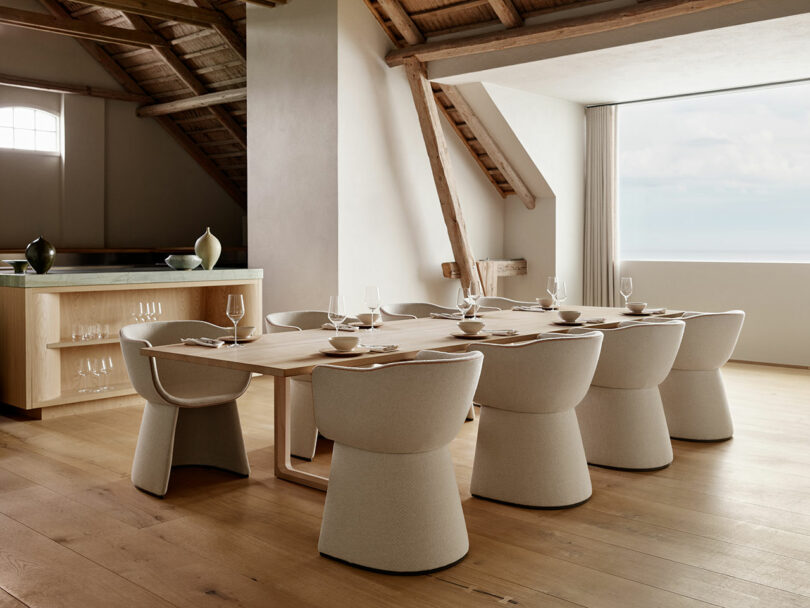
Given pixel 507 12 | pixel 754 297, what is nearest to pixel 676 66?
pixel 507 12

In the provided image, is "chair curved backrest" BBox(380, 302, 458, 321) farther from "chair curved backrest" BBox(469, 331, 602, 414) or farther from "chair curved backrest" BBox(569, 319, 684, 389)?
"chair curved backrest" BBox(469, 331, 602, 414)

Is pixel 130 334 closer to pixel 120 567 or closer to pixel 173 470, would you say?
pixel 173 470

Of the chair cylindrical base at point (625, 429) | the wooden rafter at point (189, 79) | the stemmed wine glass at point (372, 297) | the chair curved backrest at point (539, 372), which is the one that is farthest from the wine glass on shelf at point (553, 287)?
the wooden rafter at point (189, 79)

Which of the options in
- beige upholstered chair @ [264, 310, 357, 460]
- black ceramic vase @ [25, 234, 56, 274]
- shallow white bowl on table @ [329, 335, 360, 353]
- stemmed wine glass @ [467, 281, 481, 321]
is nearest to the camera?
shallow white bowl on table @ [329, 335, 360, 353]

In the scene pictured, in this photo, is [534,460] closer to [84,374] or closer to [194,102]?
[84,374]

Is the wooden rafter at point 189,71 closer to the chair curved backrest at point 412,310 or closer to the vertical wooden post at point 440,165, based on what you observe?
the vertical wooden post at point 440,165

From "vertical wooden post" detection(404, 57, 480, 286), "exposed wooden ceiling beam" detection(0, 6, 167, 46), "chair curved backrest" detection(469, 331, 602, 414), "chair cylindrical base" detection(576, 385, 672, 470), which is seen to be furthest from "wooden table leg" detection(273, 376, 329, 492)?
"exposed wooden ceiling beam" detection(0, 6, 167, 46)

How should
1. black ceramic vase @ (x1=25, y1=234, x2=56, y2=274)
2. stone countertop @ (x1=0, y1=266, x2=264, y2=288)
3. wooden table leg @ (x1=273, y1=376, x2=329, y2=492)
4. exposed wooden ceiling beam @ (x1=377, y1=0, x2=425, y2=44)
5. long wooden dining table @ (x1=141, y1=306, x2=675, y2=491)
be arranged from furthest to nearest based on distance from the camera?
exposed wooden ceiling beam @ (x1=377, y1=0, x2=425, y2=44), black ceramic vase @ (x1=25, y1=234, x2=56, y2=274), stone countertop @ (x1=0, y1=266, x2=264, y2=288), wooden table leg @ (x1=273, y1=376, x2=329, y2=492), long wooden dining table @ (x1=141, y1=306, x2=675, y2=491)

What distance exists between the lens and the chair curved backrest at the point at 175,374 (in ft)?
11.8

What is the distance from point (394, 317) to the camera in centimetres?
527

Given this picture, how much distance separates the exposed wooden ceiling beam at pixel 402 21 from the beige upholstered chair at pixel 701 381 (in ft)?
11.3

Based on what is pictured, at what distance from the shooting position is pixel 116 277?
5.38 metres

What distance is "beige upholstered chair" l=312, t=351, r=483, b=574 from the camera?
8.94ft

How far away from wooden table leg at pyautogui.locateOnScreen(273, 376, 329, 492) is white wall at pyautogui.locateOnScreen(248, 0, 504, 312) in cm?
272
